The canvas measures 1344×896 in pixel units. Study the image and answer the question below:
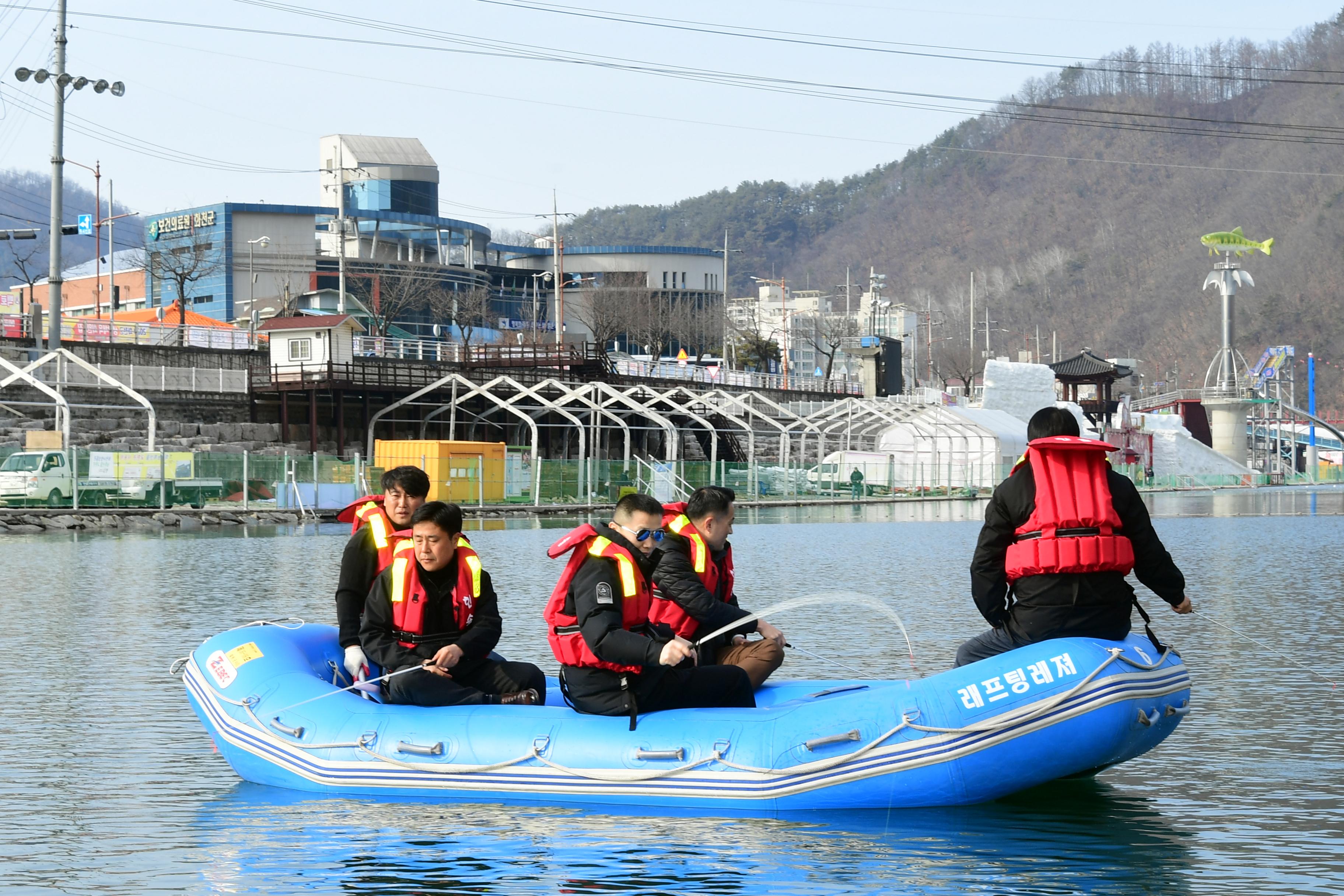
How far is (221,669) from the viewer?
28.6ft

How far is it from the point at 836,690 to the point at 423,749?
93.8 inches

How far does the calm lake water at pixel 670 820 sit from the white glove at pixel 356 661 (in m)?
0.74

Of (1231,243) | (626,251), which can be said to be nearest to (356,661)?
(1231,243)

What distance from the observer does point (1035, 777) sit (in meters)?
7.46

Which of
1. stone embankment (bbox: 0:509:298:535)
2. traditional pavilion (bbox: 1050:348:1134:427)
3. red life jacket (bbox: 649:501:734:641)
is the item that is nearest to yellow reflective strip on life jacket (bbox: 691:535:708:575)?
red life jacket (bbox: 649:501:734:641)

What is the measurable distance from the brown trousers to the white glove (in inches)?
80.2

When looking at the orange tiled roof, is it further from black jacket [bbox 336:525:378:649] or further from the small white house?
black jacket [bbox 336:525:378:649]

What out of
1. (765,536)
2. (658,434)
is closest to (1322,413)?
(658,434)

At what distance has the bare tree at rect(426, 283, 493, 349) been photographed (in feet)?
318

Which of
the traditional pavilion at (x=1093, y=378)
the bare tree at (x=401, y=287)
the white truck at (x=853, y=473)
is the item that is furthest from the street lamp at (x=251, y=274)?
the traditional pavilion at (x=1093, y=378)

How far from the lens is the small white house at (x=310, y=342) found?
50844 millimetres

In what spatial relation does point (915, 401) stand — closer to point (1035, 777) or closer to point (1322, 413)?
point (1035, 777)

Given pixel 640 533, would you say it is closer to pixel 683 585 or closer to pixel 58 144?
pixel 683 585

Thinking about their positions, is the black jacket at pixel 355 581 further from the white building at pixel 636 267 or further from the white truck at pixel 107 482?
the white building at pixel 636 267
